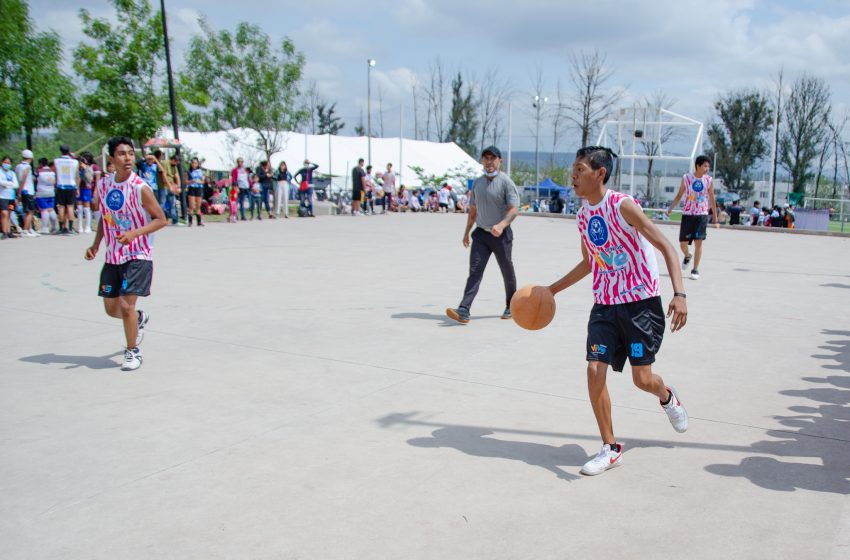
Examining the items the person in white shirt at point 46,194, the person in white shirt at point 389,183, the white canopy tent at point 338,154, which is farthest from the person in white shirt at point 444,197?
the person in white shirt at point 46,194

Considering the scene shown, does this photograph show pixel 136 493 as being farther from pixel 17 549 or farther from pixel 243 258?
pixel 243 258

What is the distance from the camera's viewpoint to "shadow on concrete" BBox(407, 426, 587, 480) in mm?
4535

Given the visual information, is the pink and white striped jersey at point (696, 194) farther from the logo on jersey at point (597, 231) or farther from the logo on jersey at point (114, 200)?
the logo on jersey at point (114, 200)

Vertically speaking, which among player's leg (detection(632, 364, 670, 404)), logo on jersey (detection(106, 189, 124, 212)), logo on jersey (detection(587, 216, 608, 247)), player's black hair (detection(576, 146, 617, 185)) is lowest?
player's leg (detection(632, 364, 670, 404))

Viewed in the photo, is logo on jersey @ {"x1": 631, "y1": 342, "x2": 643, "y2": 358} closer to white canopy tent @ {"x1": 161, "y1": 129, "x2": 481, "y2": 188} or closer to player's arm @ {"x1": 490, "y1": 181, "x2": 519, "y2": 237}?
player's arm @ {"x1": 490, "y1": 181, "x2": 519, "y2": 237}

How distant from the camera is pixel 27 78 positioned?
2811cm

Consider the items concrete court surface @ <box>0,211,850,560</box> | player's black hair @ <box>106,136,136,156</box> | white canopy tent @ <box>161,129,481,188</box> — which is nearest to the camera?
concrete court surface @ <box>0,211,850,560</box>

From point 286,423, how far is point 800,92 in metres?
52.6

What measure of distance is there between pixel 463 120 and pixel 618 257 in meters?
64.4

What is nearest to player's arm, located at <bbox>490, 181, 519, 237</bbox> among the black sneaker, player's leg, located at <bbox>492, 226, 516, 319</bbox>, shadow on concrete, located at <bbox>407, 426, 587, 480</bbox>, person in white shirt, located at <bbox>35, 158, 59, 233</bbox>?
player's leg, located at <bbox>492, 226, 516, 319</bbox>

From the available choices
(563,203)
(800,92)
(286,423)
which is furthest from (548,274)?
(800,92)

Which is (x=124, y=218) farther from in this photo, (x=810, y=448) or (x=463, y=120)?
(x=463, y=120)

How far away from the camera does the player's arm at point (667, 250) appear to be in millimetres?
4195

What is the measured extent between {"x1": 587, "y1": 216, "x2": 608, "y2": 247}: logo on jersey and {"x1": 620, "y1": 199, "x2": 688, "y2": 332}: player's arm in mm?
156
